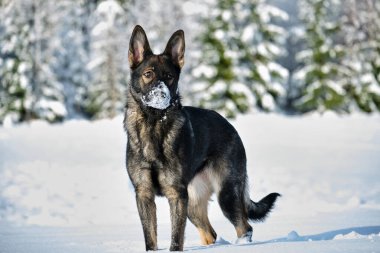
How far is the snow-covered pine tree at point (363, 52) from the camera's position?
41.2m

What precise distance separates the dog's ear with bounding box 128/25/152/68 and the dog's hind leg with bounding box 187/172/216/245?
1.59 metres

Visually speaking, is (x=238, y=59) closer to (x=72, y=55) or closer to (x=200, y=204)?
(x=72, y=55)

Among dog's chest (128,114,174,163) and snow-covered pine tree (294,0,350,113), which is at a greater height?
snow-covered pine tree (294,0,350,113)

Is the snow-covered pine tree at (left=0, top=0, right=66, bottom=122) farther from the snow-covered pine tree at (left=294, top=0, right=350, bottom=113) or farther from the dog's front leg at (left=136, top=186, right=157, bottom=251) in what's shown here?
the dog's front leg at (left=136, top=186, right=157, bottom=251)

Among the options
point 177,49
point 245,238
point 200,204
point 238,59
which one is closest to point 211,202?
point 200,204

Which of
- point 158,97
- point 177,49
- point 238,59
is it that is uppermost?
point 238,59

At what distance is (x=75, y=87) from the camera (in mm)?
45062

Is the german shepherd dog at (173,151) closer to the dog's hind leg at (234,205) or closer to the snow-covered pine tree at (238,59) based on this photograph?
the dog's hind leg at (234,205)

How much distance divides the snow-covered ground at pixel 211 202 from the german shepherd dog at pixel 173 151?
0.42 metres

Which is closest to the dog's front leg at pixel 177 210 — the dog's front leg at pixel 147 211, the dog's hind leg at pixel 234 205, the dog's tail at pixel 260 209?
the dog's front leg at pixel 147 211

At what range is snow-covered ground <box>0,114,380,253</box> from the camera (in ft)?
23.0

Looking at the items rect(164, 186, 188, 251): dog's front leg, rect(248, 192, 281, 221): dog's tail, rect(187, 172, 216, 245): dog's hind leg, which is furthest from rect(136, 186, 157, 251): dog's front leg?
rect(248, 192, 281, 221): dog's tail

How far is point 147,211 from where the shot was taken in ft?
20.0

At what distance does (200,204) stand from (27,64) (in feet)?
107
